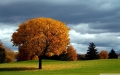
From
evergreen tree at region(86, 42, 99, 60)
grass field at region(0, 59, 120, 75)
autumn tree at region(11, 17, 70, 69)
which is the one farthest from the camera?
evergreen tree at region(86, 42, 99, 60)

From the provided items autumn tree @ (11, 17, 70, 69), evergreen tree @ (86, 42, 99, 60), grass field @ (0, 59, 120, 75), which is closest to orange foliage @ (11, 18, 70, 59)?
autumn tree @ (11, 17, 70, 69)

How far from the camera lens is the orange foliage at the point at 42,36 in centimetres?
5091

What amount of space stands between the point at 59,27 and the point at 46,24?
274 cm

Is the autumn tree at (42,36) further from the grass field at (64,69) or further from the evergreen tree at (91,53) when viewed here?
the evergreen tree at (91,53)

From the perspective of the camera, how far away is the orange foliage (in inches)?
2004

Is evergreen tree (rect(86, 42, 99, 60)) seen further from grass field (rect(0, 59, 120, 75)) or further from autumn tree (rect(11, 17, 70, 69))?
autumn tree (rect(11, 17, 70, 69))

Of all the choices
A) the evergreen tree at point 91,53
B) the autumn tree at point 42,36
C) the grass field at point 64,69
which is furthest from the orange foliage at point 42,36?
the evergreen tree at point 91,53

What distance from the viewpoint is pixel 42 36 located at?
50.8m

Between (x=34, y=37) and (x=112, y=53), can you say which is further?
(x=112, y=53)

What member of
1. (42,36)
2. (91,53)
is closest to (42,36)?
(42,36)

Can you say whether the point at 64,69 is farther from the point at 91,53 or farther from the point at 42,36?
the point at 91,53

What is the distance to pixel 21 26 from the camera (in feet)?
174

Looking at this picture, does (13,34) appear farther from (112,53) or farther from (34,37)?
(112,53)

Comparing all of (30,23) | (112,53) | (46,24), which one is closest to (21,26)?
(30,23)
